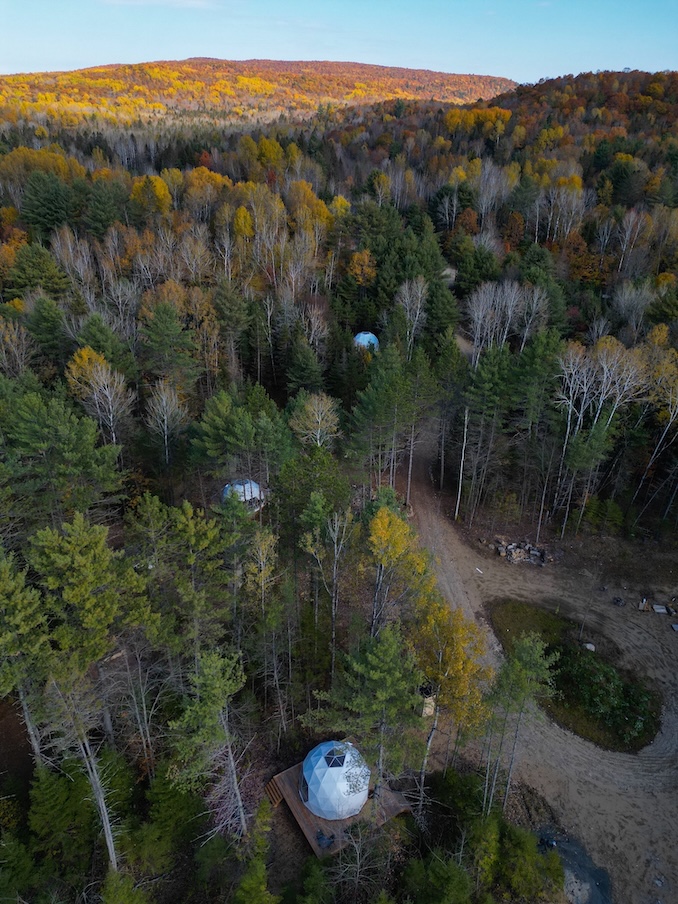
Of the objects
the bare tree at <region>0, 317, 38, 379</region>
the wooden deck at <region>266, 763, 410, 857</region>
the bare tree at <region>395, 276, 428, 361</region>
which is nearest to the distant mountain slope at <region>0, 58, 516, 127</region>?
the bare tree at <region>0, 317, 38, 379</region>

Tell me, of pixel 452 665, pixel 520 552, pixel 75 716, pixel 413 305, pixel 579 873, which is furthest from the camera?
pixel 413 305

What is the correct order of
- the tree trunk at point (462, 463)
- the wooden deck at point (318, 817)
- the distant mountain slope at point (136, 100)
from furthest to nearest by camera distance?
the distant mountain slope at point (136, 100), the tree trunk at point (462, 463), the wooden deck at point (318, 817)

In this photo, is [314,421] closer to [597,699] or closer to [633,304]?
[597,699]

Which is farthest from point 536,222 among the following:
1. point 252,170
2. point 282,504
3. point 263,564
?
point 263,564

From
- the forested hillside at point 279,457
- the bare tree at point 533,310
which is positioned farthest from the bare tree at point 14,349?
the bare tree at point 533,310

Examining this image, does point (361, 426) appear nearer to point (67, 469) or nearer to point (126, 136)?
point (67, 469)

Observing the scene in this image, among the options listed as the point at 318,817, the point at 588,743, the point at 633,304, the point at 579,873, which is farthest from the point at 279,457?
the point at 633,304

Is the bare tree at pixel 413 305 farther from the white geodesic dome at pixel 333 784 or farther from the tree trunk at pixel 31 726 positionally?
the tree trunk at pixel 31 726
